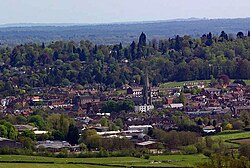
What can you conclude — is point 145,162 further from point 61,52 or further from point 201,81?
point 61,52

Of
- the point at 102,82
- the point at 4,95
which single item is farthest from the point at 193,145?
the point at 102,82

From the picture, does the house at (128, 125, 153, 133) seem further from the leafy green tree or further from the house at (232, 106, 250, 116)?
the house at (232, 106, 250, 116)

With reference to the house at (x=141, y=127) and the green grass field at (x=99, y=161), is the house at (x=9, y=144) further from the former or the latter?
the house at (x=141, y=127)

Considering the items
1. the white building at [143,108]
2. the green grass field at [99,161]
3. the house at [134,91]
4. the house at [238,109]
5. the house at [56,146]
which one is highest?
the green grass field at [99,161]

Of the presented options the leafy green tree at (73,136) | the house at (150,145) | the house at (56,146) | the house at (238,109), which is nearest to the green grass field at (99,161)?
the house at (150,145)

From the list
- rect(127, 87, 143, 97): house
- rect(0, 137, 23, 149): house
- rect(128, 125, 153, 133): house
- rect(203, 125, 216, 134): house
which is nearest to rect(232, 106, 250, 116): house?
rect(203, 125, 216, 134): house
